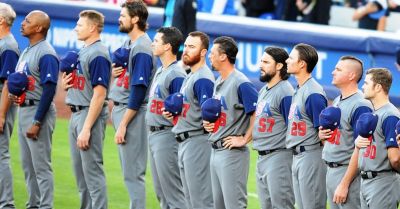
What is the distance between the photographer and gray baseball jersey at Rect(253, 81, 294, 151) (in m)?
9.16

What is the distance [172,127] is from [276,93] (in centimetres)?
110

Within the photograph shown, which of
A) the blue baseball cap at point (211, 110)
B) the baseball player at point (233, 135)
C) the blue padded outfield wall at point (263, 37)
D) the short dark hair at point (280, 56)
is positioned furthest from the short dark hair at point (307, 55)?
the blue padded outfield wall at point (263, 37)

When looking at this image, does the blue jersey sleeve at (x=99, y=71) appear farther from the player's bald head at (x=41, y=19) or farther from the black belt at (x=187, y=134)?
the black belt at (x=187, y=134)

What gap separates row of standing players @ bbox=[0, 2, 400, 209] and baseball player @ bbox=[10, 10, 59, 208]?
12 mm

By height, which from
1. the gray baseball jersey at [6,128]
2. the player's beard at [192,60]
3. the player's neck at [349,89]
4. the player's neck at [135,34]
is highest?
the player's neck at [135,34]

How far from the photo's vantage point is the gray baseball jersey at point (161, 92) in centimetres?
980

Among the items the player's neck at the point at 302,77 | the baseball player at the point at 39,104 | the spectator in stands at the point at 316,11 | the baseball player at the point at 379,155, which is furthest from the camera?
the spectator in stands at the point at 316,11

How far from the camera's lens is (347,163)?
8773 millimetres

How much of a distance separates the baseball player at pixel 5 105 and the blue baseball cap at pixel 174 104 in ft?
5.83

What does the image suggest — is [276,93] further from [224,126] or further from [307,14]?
[307,14]

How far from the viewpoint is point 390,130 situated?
8359 millimetres

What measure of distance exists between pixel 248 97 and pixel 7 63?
99.6 inches

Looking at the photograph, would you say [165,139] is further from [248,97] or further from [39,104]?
[39,104]

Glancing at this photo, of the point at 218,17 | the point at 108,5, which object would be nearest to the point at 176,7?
the point at 218,17
